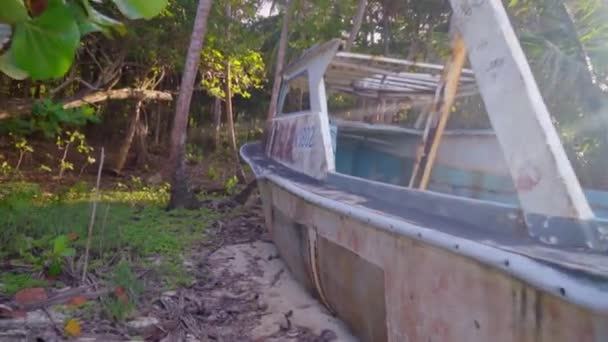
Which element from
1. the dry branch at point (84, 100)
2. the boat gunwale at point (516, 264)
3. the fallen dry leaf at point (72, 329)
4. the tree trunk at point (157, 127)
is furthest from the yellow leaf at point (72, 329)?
the tree trunk at point (157, 127)

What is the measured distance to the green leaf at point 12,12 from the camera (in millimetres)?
1119

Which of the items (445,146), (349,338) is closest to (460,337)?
(349,338)

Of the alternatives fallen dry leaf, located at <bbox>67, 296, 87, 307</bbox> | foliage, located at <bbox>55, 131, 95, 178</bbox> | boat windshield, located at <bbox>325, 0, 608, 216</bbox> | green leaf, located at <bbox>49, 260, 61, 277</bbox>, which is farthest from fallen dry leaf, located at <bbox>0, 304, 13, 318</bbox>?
foliage, located at <bbox>55, 131, 95, 178</bbox>

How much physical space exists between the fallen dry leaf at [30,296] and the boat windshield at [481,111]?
2859 mm

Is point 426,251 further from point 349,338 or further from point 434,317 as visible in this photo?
point 349,338

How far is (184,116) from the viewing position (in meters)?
8.43

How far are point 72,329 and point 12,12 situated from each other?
293cm

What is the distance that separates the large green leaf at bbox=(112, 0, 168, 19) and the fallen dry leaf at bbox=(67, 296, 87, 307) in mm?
3410

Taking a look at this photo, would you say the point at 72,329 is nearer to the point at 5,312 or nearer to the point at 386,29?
the point at 5,312

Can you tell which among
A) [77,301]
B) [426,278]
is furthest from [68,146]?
[426,278]

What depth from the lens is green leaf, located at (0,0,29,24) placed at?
1119 millimetres

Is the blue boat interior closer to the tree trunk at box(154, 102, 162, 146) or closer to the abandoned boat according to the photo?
the abandoned boat

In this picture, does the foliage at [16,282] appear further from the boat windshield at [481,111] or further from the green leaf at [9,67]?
the green leaf at [9,67]

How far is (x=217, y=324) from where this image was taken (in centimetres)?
415
